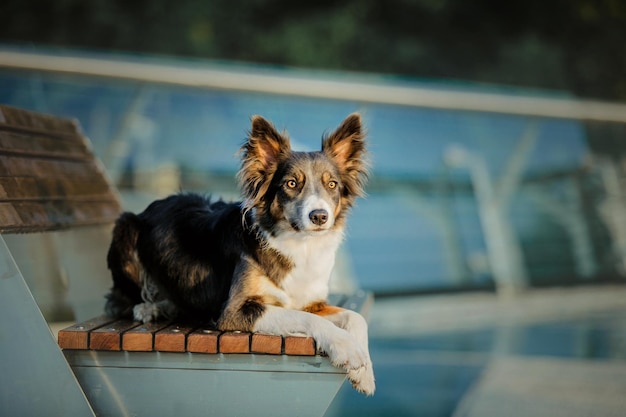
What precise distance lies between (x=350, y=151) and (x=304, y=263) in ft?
1.57

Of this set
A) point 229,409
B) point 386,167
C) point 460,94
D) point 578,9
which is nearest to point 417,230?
point 386,167

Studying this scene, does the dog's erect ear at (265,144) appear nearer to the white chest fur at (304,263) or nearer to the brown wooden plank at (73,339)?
the white chest fur at (304,263)

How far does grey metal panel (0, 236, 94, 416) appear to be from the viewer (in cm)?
227

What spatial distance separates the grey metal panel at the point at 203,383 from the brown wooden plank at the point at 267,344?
0.03 metres

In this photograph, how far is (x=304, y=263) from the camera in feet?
8.40

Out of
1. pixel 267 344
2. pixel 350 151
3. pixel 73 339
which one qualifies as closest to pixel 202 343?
pixel 267 344

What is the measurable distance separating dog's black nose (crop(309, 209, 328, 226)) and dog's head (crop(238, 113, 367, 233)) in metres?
0.02

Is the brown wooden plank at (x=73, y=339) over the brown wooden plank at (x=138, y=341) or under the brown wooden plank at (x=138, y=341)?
over

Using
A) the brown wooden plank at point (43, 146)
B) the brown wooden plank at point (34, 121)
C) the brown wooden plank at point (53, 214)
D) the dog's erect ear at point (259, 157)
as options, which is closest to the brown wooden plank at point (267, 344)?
the dog's erect ear at point (259, 157)

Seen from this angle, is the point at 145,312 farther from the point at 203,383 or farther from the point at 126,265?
the point at 203,383

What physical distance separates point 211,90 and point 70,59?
3.09 ft

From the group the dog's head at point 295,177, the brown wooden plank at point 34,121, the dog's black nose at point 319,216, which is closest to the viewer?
the dog's black nose at point 319,216

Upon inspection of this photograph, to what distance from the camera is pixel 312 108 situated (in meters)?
5.35

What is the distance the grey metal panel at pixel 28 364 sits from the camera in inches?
89.5
